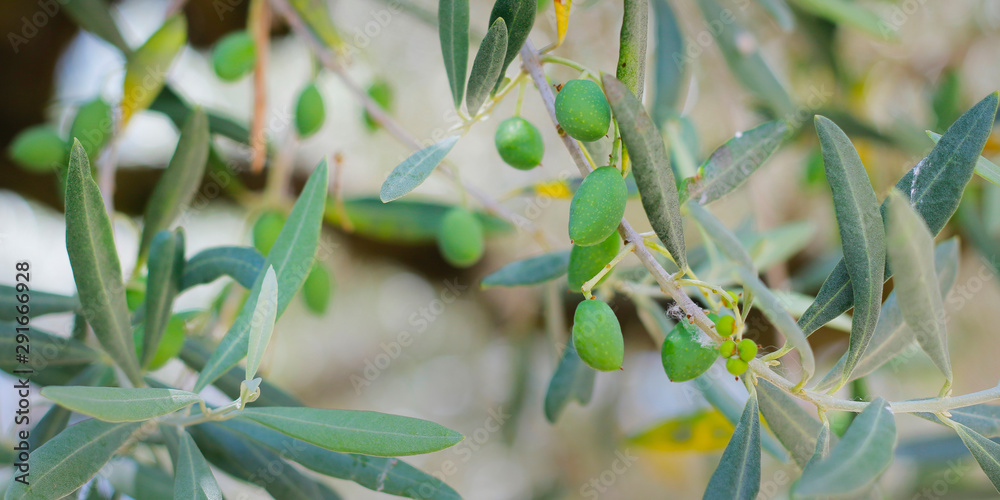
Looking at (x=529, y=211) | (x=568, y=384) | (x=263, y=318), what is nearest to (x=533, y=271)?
(x=568, y=384)

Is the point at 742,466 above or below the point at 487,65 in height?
below

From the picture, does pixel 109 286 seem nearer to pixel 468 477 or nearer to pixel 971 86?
pixel 468 477

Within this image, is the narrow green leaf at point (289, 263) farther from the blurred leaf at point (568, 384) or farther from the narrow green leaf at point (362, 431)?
the blurred leaf at point (568, 384)

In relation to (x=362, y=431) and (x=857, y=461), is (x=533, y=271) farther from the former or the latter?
(x=857, y=461)

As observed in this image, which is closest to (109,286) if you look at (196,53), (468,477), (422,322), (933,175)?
(933,175)

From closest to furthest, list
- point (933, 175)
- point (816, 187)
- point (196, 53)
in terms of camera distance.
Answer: point (933, 175), point (816, 187), point (196, 53)

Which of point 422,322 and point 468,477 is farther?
point 468,477
